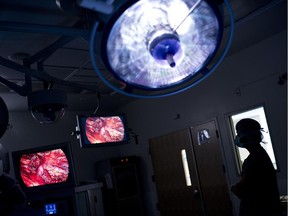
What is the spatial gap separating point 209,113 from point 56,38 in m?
2.68

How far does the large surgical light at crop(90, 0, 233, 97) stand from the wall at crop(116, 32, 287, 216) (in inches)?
129

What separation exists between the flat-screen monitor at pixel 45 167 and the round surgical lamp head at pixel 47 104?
25.0 inches

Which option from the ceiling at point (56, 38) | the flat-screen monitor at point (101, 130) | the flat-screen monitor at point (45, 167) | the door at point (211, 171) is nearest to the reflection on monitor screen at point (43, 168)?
the flat-screen monitor at point (45, 167)

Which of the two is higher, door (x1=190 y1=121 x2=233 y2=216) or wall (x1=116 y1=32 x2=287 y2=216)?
wall (x1=116 y1=32 x2=287 y2=216)

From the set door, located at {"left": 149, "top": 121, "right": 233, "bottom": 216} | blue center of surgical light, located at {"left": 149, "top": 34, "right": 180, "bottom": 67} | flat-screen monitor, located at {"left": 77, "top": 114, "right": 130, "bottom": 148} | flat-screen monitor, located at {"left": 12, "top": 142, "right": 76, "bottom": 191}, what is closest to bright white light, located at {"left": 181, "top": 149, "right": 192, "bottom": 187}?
door, located at {"left": 149, "top": 121, "right": 233, "bottom": 216}

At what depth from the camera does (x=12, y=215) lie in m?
2.15

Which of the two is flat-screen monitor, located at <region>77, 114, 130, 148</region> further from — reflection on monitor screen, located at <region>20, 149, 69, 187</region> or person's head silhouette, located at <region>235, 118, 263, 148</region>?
person's head silhouette, located at <region>235, 118, 263, 148</region>

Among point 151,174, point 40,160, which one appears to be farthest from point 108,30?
point 151,174

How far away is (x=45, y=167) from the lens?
3148 mm

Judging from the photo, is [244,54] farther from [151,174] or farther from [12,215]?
[12,215]

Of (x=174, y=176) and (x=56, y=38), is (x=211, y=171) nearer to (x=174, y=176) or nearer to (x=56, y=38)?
(x=174, y=176)

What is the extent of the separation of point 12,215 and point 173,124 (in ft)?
11.9

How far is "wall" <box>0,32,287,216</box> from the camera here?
3.88 meters

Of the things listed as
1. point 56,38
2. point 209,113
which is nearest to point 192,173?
point 209,113
